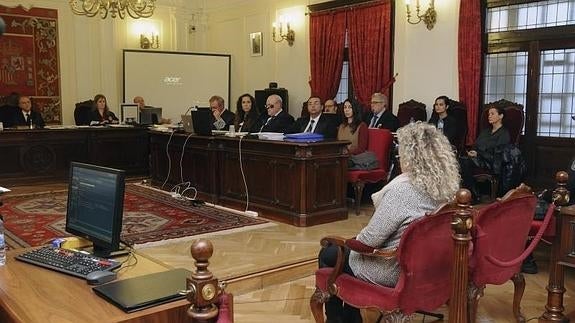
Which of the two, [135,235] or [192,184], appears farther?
[192,184]

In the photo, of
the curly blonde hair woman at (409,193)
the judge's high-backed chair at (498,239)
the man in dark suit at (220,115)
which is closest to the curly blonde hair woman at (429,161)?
the curly blonde hair woman at (409,193)

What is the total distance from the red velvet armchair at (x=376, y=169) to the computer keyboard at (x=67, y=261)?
407 centimetres

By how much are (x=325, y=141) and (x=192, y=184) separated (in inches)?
86.0

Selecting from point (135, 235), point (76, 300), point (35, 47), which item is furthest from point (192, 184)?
point (76, 300)

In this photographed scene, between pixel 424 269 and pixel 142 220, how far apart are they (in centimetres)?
376

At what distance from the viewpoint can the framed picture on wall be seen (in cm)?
1025

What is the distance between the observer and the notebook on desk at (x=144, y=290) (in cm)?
171

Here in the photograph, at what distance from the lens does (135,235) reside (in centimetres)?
498

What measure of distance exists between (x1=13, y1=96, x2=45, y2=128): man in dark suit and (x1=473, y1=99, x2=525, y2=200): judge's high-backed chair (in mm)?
6245

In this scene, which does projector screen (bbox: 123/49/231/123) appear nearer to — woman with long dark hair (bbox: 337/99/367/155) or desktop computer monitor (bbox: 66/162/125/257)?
woman with long dark hair (bbox: 337/99/367/155)

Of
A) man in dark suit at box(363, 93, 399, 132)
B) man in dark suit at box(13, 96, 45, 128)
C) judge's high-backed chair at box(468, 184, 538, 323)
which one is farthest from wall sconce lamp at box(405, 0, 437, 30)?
man in dark suit at box(13, 96, 45, 128)

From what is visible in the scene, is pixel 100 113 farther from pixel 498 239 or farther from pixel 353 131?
pixel 498 239

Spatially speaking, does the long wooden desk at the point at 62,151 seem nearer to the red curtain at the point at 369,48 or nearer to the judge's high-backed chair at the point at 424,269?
the red curtain at the point at 369,48

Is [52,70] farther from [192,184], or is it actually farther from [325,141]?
[325,141]
